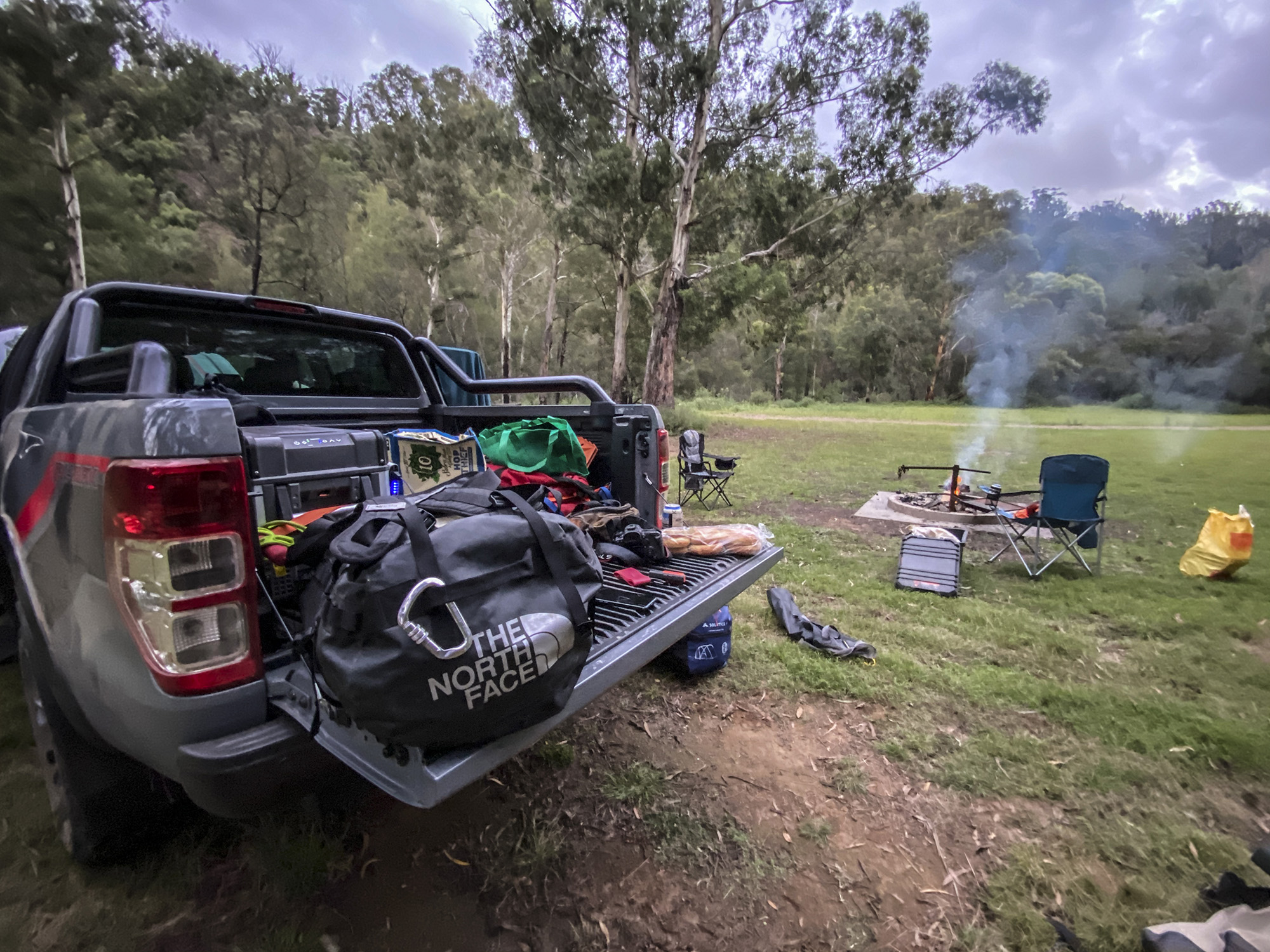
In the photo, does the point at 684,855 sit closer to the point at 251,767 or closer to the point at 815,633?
the point at 251,767

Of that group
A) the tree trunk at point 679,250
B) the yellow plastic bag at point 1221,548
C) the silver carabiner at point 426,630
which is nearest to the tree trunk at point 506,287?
the tree trunk at point 679,250

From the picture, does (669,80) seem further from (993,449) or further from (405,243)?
(405,243)

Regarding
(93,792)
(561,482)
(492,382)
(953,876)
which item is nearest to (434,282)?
(492,382)

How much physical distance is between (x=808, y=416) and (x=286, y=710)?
94.8 feet

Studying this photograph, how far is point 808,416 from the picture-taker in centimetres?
2858

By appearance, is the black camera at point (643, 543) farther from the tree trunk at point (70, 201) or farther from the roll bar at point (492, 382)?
the tree trunk at point (70, 201)

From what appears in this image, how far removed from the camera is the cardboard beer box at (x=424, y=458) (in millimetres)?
2621

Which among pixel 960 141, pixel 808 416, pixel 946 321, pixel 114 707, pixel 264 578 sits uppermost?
pixel 960 141

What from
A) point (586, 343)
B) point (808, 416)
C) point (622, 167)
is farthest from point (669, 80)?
point (586, 343)

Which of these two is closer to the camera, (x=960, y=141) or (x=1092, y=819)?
(x=1092, y=819)

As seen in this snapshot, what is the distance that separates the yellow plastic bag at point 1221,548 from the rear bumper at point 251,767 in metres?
6.58

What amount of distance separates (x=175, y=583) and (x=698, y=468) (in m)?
6.70

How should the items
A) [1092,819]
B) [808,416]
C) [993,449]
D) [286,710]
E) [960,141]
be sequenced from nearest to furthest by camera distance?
1. [286,710]
2. [1092,819]
3. [993,449]
4. [960,141]
5. [808,416]

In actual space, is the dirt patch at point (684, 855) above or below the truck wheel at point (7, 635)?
below
